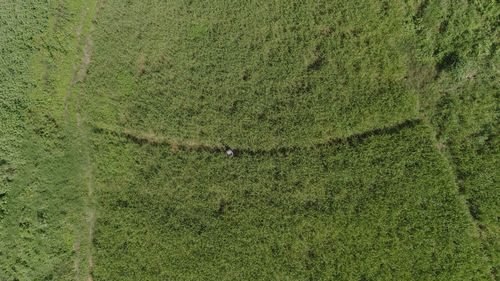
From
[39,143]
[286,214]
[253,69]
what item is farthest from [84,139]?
[286,214]

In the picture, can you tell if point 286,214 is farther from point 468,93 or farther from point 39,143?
point 39,143

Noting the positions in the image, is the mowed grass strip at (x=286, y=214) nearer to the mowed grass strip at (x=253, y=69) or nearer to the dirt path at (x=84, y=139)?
the dirt path at (x=84, y=139)

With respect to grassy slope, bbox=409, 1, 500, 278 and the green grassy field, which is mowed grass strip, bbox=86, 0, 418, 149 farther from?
grassy slope, bbox=409, 1, 500, 278

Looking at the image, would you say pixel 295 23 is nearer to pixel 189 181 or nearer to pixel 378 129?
pixel 378 129

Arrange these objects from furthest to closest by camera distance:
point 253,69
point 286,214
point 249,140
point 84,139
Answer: point 84,139, point 253,69, point 249,140, point 286,214

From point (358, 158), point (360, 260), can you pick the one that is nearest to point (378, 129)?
point (358, 158)

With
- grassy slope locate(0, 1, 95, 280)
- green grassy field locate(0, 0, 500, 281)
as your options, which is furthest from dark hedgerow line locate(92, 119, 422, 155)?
grassy slope locate(0, 1, 95, 280)
